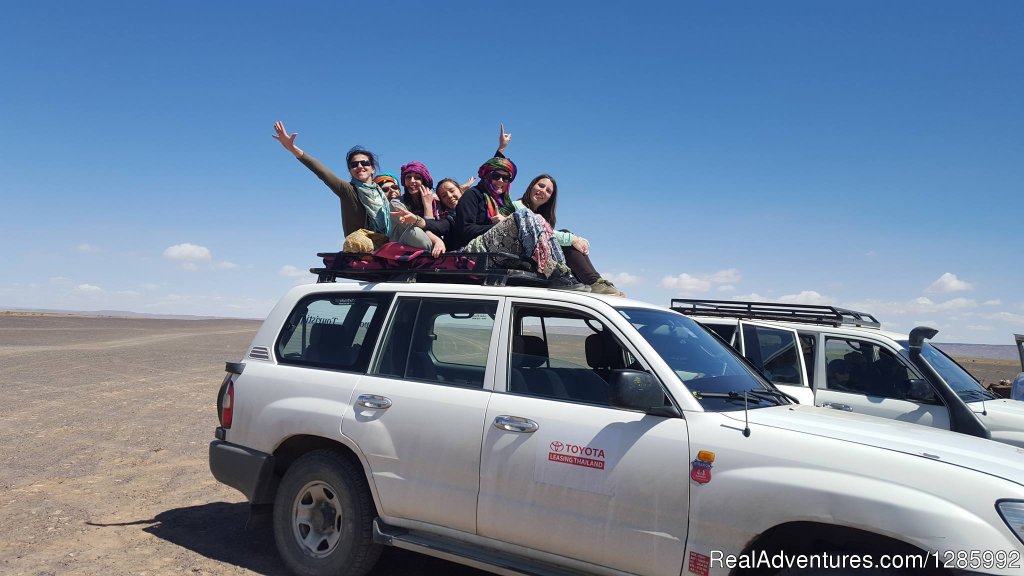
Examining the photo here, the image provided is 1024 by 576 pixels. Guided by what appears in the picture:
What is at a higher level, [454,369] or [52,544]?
[454,369]

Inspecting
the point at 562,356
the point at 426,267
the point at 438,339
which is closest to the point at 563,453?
the point at 562,356

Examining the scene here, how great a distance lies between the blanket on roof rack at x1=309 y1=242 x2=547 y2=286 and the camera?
474 cm

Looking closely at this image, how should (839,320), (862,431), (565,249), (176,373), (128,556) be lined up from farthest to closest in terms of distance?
(176,373)
(839,320)
(565,249)
(128,556)
(862,431)

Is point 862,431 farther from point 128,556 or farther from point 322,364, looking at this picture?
point 128,556

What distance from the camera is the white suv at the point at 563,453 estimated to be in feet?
→ 10.1

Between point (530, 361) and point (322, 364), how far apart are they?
4.94 feet

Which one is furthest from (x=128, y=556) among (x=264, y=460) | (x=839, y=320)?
(x=839, y=320)

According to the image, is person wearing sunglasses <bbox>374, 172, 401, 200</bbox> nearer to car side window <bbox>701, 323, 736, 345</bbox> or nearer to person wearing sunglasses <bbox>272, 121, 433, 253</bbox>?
person wearing sunglasses <bbox>272, 121, 433, 253</bbox>

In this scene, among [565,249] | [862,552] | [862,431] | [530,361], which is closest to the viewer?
[862,552]

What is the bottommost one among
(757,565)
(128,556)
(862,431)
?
(128,556)

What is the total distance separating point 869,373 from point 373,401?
201 inches

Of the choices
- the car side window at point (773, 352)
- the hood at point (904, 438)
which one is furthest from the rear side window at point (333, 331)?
the car side window at point (773, 352)

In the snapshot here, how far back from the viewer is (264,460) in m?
4.83

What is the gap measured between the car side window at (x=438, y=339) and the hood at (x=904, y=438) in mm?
1577
